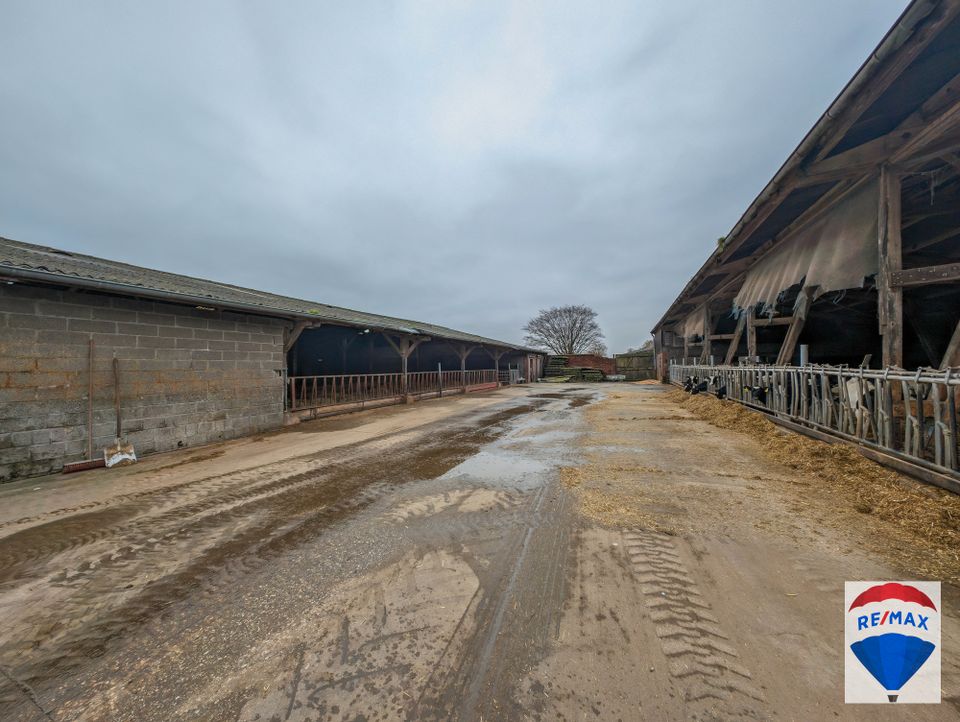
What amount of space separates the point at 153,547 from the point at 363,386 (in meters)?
8.96

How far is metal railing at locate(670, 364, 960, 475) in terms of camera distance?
2.77 meters

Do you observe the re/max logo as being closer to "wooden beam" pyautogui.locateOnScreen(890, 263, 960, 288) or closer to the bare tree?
"wooden beam" pyautogui.locateOnScreen(890, 263, 960, 288)

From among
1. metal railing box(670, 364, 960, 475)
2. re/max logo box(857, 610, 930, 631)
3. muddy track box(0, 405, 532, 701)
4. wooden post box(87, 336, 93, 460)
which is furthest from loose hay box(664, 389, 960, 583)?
wooden post box(87, 336, 93, 460)

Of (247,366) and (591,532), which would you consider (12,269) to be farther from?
(591,532)

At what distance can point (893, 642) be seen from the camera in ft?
4.76

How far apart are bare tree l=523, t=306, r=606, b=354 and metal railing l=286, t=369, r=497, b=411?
2276 centimetres

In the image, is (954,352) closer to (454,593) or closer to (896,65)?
(896,65)

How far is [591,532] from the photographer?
2.47 metres

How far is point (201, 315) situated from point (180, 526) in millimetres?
4840

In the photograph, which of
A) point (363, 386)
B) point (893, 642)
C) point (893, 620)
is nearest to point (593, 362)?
point (363, 386)

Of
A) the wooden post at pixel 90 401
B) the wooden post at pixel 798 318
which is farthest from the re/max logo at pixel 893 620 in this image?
the wooden post at pixel 90 401

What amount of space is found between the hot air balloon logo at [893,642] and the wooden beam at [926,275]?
3.58m

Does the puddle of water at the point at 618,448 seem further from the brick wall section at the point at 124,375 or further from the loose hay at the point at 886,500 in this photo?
the brick wall section at the point at 124,375

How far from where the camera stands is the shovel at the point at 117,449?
474cm
